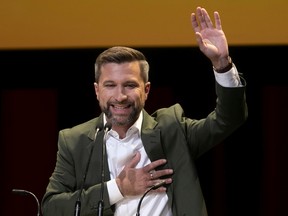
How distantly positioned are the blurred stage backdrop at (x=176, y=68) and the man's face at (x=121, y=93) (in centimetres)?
116

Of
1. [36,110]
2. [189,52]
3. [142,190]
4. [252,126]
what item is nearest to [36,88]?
[36,110]

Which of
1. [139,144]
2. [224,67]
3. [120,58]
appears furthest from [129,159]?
[224,67]

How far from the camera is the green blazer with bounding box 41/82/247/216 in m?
2.16

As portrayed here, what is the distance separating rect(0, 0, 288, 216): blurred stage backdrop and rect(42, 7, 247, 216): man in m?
1.16

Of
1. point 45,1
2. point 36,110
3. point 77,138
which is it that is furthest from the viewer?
point 36,110

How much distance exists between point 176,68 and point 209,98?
0.22 metres

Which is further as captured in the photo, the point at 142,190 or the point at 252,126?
the point at 252,126

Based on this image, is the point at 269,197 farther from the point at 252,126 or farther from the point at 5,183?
the point at 5,183

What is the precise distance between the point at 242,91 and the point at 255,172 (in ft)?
4.86

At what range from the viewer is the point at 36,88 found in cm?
370

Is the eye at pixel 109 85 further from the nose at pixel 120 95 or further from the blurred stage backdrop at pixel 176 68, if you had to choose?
the blurred stage backdrop at pixel 176 68

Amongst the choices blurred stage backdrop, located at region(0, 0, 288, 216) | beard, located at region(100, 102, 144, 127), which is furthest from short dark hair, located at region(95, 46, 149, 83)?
blurred stage backdrop, located at region(0, 0, 288, 216)

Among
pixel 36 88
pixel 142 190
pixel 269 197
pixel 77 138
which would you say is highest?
pixel 36 88

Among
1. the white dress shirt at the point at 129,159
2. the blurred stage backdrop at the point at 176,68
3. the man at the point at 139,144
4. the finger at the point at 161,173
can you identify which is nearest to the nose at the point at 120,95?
the man at the point at 139,144
